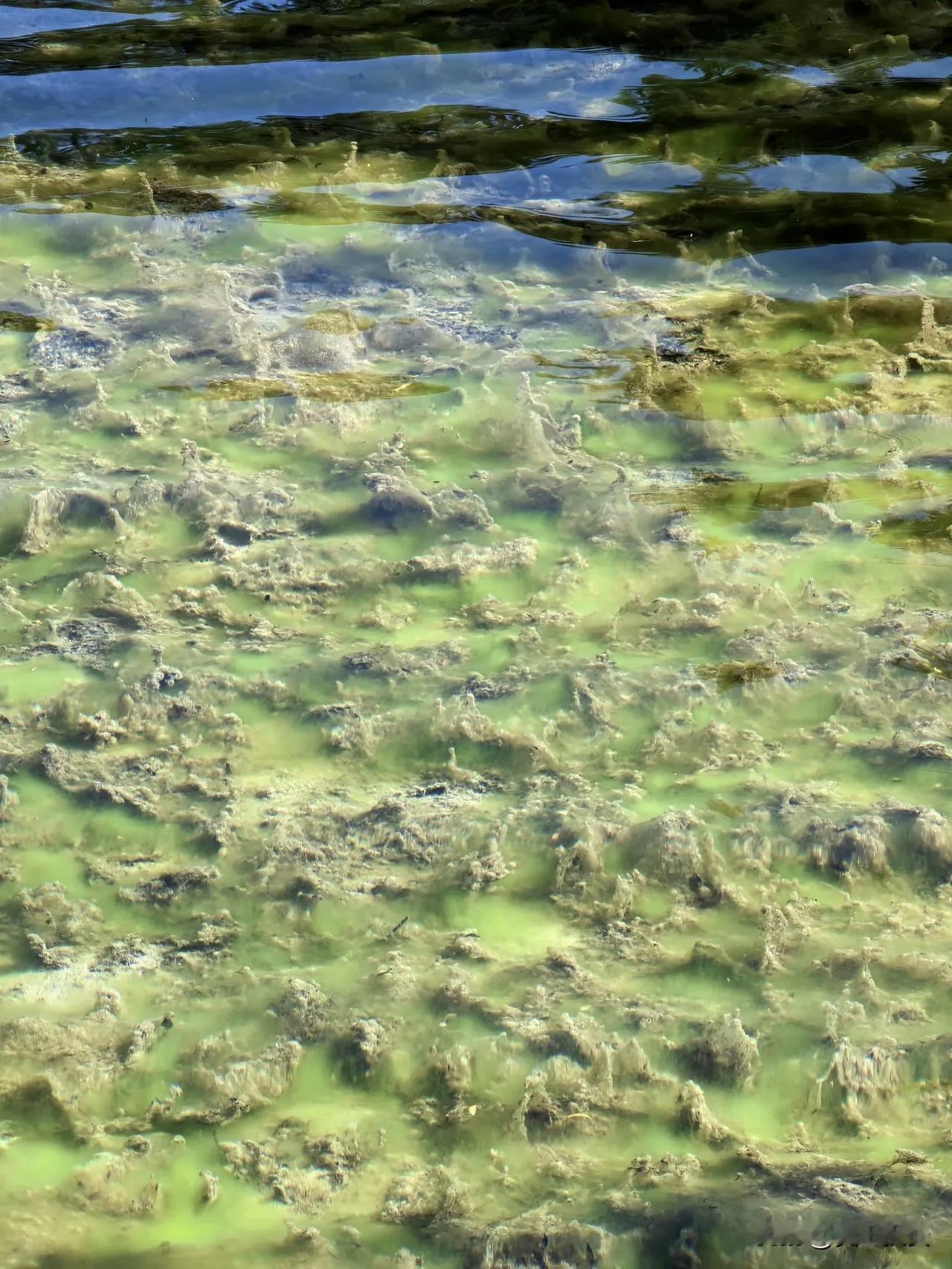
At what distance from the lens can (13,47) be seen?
427cm

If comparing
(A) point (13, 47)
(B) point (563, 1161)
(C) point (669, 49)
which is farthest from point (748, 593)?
(A) point (13, 47)

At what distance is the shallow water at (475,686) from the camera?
4.92 feet

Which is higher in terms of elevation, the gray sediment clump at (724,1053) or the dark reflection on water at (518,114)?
the dark reflection on water at (518,114)

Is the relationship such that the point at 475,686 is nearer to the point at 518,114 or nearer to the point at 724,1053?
the point at 724,1053

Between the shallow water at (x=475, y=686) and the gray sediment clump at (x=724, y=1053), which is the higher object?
the shallow water at (x=475, y=686)

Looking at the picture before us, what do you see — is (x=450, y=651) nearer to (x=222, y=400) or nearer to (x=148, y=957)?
(x=148, y=957)

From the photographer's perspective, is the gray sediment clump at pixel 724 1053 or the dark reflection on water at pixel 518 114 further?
the dark reflection on water at pixel 518 114

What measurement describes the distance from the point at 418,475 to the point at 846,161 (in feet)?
6.26

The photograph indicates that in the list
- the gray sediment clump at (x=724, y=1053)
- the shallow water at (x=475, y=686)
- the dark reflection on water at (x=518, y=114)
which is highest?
the dark reflection on water at (x=518, y=114)

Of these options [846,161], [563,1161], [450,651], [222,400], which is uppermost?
[846,161]

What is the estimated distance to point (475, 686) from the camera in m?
2.13

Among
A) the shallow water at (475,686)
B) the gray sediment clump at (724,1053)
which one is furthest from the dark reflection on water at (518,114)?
the gray sediment clump at (724,1053)


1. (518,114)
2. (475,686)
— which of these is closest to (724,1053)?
(475,686)

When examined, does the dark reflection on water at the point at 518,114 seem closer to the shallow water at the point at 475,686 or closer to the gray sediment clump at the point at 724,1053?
the shallow water at the point at 475,686
